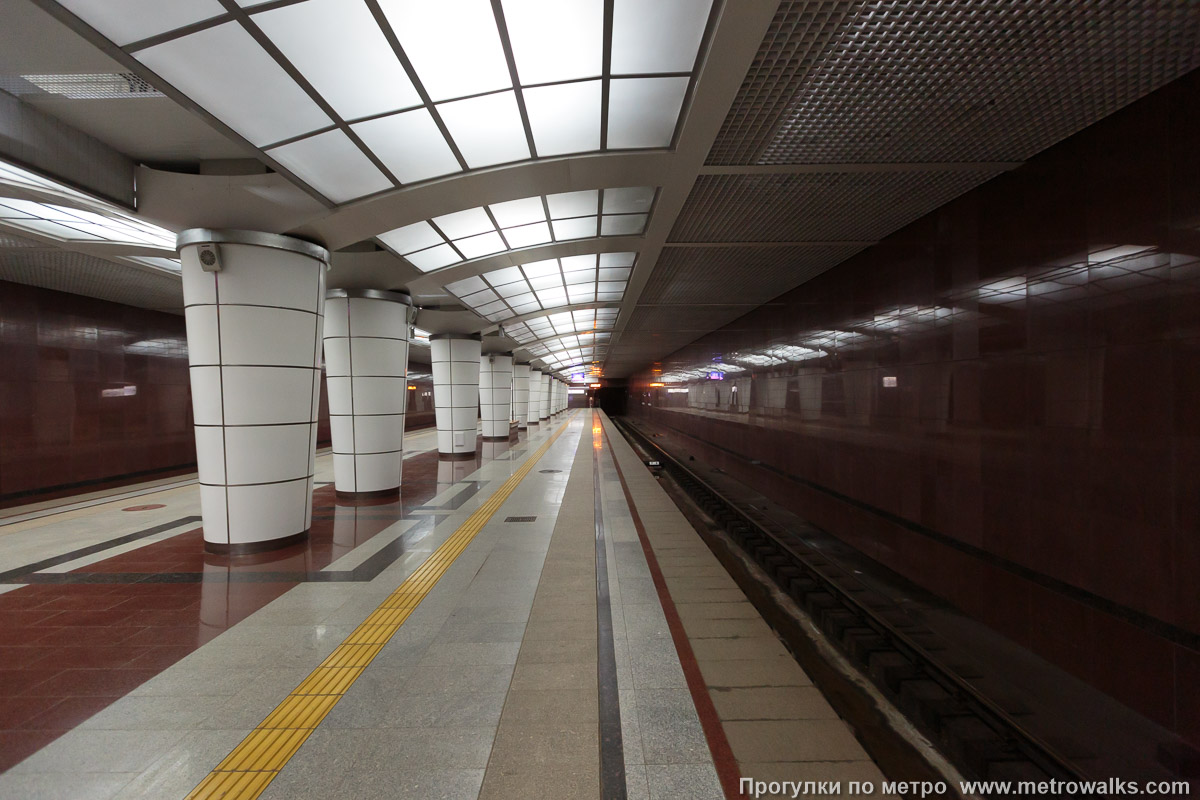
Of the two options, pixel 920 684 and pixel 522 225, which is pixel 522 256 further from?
pixel 920 684

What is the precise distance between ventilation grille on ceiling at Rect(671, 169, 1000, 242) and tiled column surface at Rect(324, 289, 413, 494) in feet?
19.1

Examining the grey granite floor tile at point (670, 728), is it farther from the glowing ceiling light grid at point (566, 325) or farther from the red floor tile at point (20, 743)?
the glowing ceiling light grid at point (566, 325)

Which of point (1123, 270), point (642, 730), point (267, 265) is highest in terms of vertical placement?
point (267, 265)

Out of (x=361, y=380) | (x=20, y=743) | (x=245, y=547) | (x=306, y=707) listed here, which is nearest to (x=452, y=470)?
(x=361, y=380)

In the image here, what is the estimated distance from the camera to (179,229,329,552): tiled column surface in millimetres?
6371

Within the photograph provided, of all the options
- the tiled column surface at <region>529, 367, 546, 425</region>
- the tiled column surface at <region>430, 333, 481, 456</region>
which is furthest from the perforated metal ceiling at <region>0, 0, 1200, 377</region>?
the tiled column surface at <region>529, 367, 546, 425</region>

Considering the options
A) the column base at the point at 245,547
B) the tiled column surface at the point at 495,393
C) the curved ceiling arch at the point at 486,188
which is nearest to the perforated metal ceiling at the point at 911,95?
the curved ceiling arch at the point at 486,188

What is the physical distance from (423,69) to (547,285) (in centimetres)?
878

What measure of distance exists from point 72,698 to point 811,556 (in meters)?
8.90

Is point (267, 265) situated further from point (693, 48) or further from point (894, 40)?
point (894, 40)

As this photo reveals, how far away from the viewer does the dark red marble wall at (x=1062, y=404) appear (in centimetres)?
386

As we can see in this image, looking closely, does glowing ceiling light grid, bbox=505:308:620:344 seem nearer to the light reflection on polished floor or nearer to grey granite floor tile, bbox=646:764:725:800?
the light reflection on polished floor

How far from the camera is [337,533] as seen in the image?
7664 millimetres

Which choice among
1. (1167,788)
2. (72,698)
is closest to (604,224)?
(72,698)
